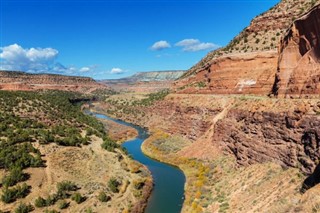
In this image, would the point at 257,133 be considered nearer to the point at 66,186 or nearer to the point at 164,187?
the point at 164,187

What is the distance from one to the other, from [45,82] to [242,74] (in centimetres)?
12720

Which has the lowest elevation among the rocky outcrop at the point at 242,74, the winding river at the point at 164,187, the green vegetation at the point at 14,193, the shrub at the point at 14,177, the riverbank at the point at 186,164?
the winding river at the point at 164,187

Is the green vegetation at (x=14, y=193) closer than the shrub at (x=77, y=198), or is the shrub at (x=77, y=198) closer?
the green vegetation at (x=14, y=193)

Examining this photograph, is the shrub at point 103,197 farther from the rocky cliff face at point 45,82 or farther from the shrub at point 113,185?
the rocky cliff face at point 45,82

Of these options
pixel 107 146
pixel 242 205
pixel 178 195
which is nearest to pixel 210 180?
pixel 178 195

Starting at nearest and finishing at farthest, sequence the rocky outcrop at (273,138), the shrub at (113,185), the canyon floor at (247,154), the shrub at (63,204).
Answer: the canyon floor at (247,154)
the rocky outcrop at (273,138)
the shrub at (63,204)
the shrub at (113,185)

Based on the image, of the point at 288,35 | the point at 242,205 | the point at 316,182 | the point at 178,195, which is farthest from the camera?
the point at 288,35

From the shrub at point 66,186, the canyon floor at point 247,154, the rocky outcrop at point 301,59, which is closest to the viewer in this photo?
the canyon floor at point 247,154

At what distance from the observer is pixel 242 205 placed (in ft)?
83.6

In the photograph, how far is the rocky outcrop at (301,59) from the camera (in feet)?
95.6

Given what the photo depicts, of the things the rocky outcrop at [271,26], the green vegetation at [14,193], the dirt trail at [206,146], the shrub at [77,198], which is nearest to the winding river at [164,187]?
the dirt trail at [206,146]

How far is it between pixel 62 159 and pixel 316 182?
97.3 ft

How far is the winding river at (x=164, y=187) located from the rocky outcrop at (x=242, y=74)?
18725 millimetres

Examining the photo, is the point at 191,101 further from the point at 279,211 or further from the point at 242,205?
the point at 279,211
